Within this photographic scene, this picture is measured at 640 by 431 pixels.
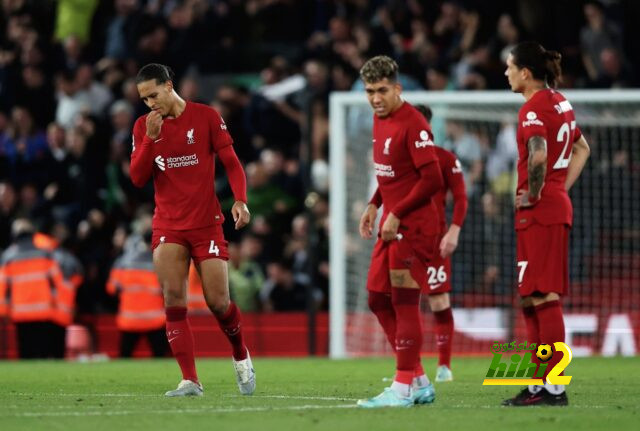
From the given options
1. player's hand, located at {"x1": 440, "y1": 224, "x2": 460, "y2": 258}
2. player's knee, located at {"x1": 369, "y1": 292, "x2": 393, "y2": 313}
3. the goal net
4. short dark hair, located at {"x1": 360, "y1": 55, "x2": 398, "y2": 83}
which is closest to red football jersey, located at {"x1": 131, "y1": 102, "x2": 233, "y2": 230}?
player's knee, located at {"x1": 369, "y1": 292, "x2": 393, "y2": 313}

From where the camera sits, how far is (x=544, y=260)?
8.08 m

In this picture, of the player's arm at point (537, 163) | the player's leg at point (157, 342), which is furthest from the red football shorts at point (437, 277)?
the player's leg at point (157, 342)

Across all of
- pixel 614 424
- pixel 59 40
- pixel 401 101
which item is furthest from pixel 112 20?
pixel 614 424

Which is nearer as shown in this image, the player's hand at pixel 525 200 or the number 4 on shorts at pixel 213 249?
the player's hand at pixel 525 200

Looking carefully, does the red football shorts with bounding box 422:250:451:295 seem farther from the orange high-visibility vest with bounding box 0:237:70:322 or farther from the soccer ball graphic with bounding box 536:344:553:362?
the orange high-visibility vest with bounding box 0:237:70:322

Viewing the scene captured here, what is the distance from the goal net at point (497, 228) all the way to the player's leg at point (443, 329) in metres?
3.95

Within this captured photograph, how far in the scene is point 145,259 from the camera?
Result: 54.6 ft

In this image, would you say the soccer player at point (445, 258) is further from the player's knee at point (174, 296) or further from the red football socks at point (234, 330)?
the player's knee at point (174, 296)

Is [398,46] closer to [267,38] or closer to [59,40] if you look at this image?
[267,38]

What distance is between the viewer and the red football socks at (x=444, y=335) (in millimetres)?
11367

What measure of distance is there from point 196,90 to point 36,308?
4435 mm

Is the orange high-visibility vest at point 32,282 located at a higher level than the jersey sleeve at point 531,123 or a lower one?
lower

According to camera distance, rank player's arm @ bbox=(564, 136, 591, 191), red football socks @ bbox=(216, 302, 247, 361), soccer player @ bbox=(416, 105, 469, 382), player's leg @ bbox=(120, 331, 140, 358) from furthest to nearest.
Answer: player's leg @ bbox=(120, 331, 140, 358)
soccer player @ bbox=(416, 105, 469, 382)
red football socks @ bbox=(216, 302, 247, 361)
player's arm @ bbox=(564, 136, 591, 191)

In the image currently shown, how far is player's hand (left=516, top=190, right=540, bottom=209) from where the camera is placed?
26.7 feet
